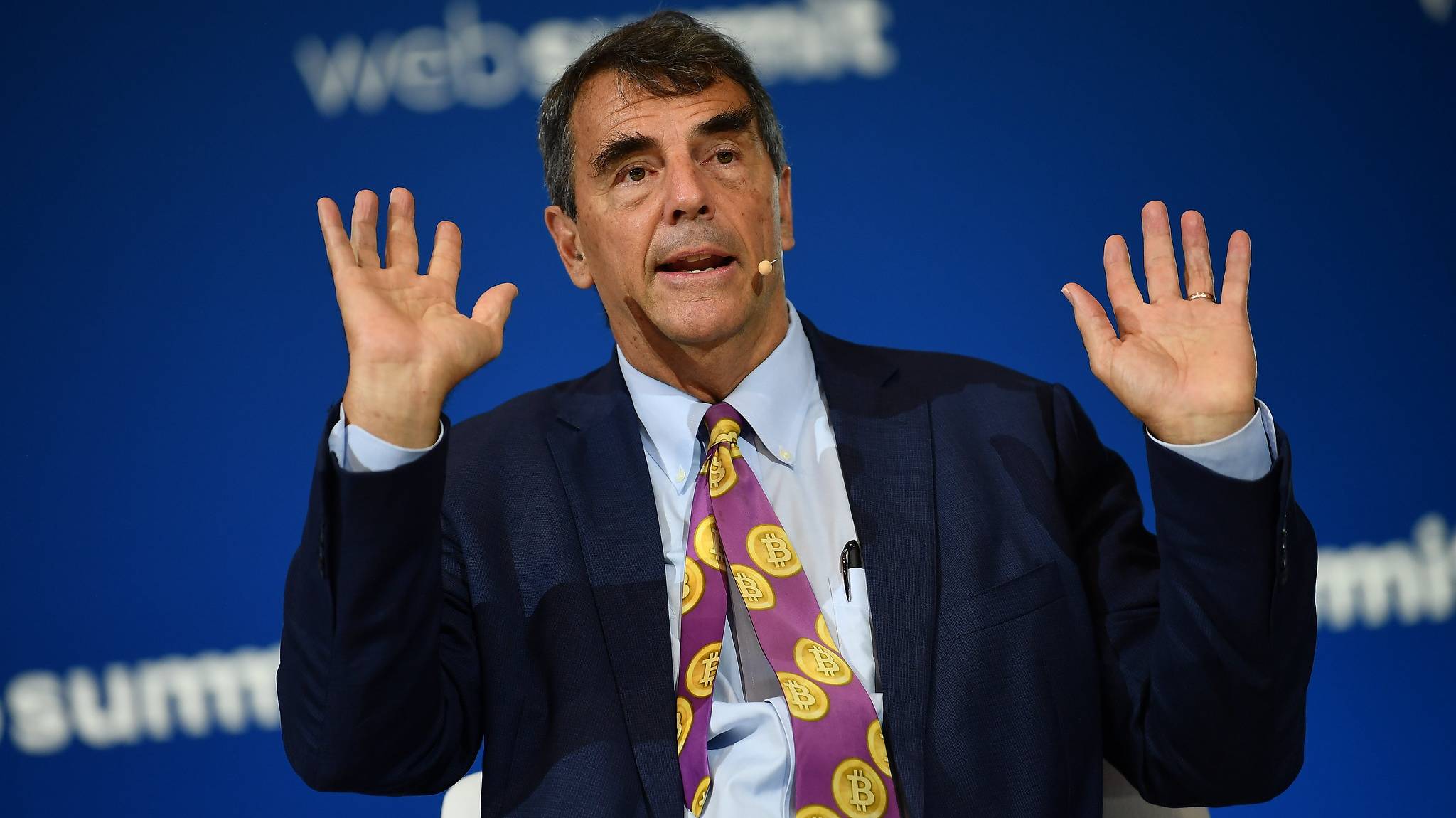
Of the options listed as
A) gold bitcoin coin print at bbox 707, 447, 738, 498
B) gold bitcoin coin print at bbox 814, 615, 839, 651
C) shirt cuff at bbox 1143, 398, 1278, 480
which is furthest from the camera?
gold bitcoin coin print at bbox 707, 447, 738, 498

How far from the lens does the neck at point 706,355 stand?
2211mm

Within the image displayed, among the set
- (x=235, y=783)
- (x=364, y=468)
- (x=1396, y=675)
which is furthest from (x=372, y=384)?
(x=1396, y=675)

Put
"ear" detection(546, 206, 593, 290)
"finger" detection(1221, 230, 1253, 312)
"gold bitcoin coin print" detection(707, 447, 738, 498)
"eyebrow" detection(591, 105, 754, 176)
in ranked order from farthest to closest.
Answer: "ear" detection(546, 206, 593, 290) < "eyebrow" detection(591, 105, 754, 176) < "gold bitcoin coin print" detection(707, 447, 738, 498) < "finger" detection(1221, 230, 1253, 312)

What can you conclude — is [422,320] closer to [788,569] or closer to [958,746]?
[788,569]

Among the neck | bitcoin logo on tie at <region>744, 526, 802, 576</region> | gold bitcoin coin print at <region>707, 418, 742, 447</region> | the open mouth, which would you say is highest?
the open mouth

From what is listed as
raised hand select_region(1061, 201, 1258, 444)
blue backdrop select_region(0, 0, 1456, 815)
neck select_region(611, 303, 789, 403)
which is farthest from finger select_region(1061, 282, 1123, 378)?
blue backdrop select_region(0, 0, 1456, 815)

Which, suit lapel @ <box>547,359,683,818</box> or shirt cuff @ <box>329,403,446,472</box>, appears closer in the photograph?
shirt cuff @ <box>329,403,446,472</box>

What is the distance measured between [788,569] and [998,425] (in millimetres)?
425

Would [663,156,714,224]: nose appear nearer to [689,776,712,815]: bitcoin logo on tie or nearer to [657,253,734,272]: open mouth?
[657,253,734,272]: open mouth

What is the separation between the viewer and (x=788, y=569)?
199cm

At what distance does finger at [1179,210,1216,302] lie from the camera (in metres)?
1.79

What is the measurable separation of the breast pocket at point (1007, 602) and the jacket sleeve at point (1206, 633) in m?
0.10

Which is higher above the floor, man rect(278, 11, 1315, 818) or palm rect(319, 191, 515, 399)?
palm rect(319, 191, 515, 399)

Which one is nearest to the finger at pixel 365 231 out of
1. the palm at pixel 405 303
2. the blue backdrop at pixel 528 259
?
the palm at pixel 405 303
